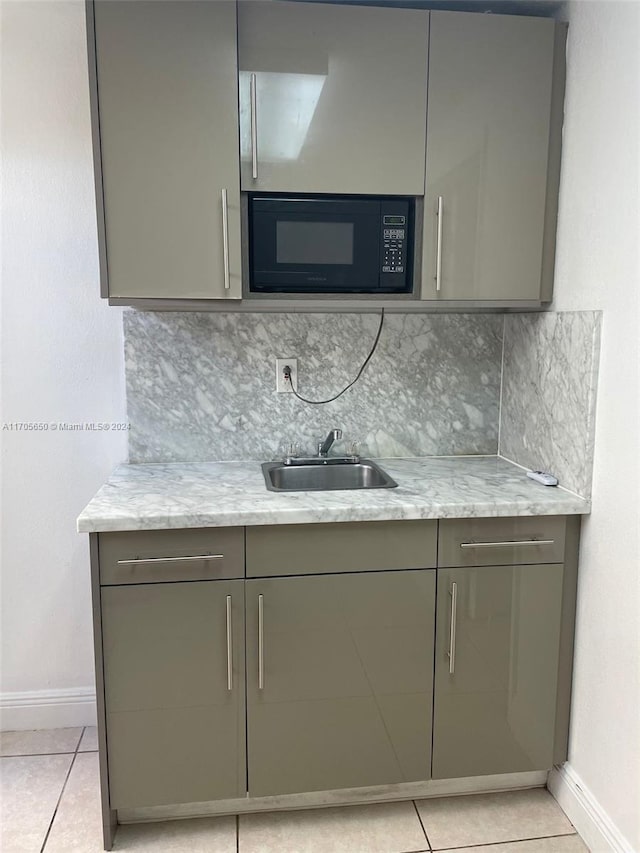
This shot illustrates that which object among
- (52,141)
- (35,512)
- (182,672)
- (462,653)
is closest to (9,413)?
(35,512)

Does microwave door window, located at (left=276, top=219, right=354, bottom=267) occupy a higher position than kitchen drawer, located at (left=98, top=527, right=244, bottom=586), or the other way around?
microwave door window, located at (left=276, top=219, right=354, bottom=267)

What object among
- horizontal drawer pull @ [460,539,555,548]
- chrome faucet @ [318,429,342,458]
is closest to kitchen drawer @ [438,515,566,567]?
horizontal drawer pull @ [460,539,555,548]

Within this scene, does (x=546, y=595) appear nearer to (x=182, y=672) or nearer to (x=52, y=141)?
(x=182, y=672)

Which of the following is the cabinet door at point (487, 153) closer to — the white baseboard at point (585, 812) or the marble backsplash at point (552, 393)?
the marble backsplash at point (552, 393)

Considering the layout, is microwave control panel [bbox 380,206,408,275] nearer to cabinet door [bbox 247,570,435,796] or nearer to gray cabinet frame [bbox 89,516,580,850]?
gray cabinet frame [bbox 89,516,580,850]

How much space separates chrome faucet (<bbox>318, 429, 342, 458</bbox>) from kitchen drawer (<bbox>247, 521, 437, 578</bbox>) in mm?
527

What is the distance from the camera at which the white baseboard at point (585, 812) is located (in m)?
1.70

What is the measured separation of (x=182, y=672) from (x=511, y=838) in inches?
42.5

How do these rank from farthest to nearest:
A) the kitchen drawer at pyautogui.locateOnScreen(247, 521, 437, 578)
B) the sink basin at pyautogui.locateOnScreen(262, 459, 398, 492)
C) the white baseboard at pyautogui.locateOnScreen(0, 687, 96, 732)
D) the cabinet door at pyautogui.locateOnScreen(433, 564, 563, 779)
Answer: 1. the white baseboard at pyautogui.locateOnScreen(0, 687, 96, 732)
2. the sink basin at pyautogui.locateOnScreen(262, 459, 398, 492)
3. the cabinet door at pyautogui.locateOnScreen(433, 564, 563, 779)
4. the kitchen drawer at pyautogui.locateOnScreen(247, 521, 437, 578)

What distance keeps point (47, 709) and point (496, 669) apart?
1625mm

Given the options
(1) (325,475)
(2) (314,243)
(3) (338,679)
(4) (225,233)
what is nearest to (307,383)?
(1) (325,475)

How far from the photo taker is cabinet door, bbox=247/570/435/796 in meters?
1.76

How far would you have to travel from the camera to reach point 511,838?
184 centimetres

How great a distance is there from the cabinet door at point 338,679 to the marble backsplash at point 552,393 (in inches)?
22.6
